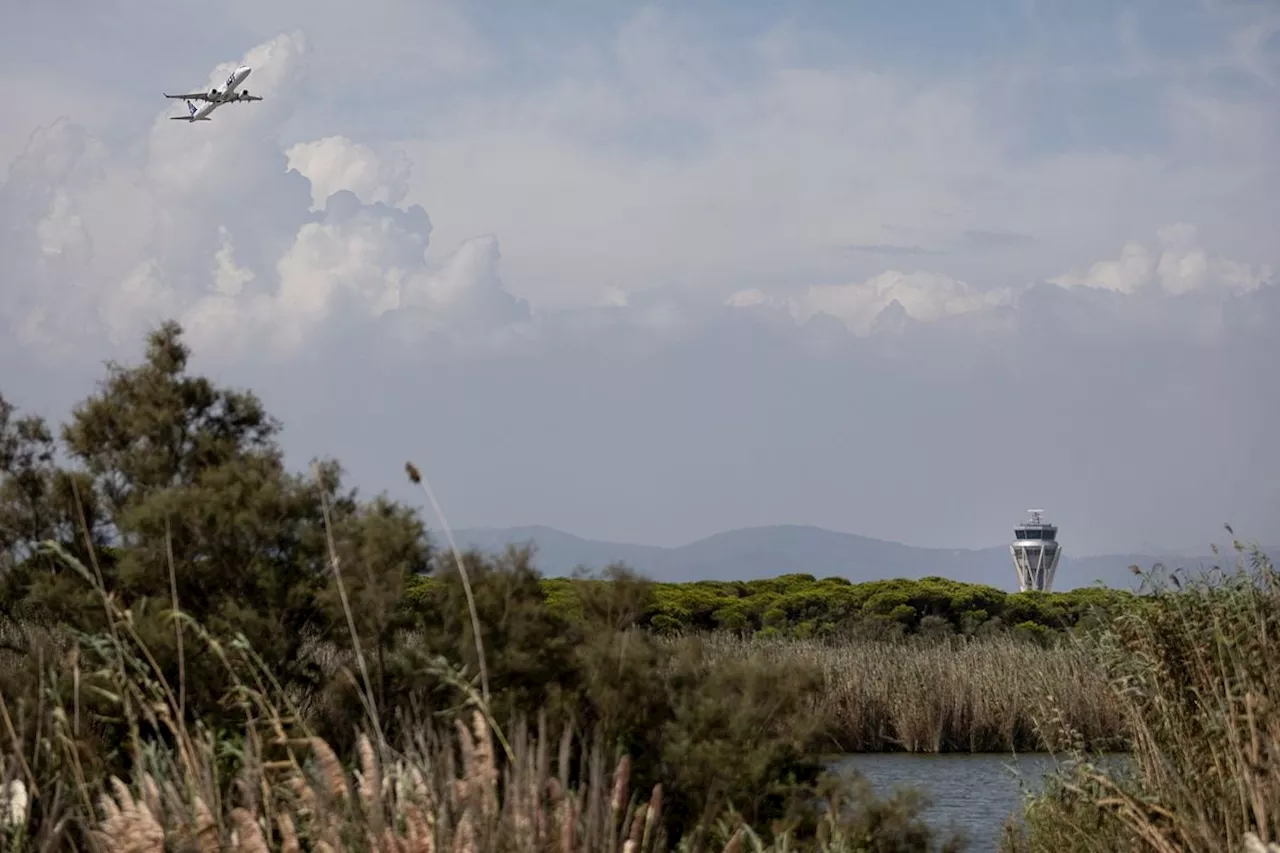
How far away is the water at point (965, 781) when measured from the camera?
16297 millimetres

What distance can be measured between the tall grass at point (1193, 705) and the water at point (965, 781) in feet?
22.6

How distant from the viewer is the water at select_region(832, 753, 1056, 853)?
1630 cm

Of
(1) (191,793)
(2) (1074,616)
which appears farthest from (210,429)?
(2) (1074,616)

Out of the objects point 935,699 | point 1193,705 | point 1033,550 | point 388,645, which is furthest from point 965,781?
point 1033,550

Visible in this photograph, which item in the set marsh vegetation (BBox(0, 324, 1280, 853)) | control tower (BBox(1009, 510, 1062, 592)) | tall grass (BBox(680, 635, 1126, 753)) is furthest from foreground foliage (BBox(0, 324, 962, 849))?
control tower (BBox(1009, 510, 1062, 592))

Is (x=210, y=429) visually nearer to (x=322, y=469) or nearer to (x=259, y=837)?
(x=322, y=469)

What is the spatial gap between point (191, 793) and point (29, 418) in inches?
206

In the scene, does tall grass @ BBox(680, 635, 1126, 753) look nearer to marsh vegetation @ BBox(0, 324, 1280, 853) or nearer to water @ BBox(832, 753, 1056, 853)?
water @ BBox(832, 753, 1056, 853)

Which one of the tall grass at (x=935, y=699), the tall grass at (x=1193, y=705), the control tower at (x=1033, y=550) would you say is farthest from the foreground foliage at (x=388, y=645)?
the control tower at (x=1033, y=550)

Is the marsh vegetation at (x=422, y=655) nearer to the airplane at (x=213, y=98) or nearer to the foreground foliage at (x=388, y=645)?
the foreground foliage at (x=388, y=645)

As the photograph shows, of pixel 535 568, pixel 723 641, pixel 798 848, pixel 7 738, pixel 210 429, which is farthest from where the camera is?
pixel 723 641

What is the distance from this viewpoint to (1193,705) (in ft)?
26.4

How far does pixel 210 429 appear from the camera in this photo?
8172 millimetres

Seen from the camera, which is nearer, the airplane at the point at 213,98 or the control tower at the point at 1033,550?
the airplane at the point at 213,98
